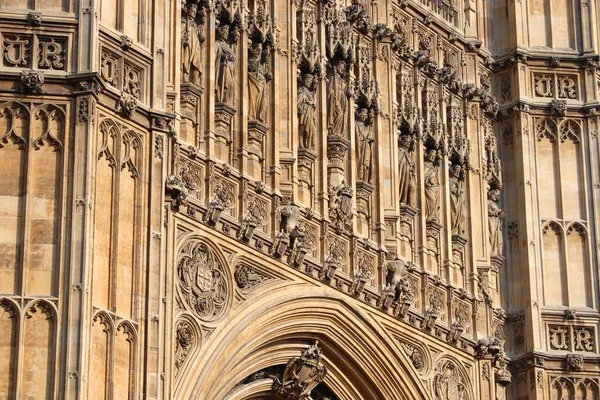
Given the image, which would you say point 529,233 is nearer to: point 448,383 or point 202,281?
point 448,383

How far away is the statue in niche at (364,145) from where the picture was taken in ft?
83.1

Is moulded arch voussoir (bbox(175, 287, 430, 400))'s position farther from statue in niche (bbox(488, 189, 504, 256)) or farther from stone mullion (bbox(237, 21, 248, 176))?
statue in niche (bbox(488, 189, 504, 256))

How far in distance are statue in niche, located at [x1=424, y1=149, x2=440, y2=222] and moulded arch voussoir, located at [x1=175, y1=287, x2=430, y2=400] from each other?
2830mm

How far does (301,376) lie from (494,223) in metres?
6.10

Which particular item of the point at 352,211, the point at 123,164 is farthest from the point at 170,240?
the point at 352,211

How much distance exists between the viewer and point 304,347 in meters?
23.5

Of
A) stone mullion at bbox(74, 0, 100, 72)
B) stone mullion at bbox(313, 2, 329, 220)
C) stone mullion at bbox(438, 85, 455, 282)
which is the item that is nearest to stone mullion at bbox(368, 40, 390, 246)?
stone mullion at bbox(313, 2, 329, 220)

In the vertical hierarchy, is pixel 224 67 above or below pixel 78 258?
above

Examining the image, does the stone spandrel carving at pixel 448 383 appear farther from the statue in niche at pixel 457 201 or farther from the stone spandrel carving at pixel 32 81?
the stone spandrel carving at pixel 32 81

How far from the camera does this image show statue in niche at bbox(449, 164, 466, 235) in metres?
27.3

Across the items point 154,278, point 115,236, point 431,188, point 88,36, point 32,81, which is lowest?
point 154,278

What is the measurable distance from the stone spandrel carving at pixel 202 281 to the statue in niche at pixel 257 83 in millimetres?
2496

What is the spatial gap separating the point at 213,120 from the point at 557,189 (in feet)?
25.6

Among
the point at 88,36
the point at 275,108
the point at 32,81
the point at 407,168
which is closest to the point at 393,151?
the point at 407,168
